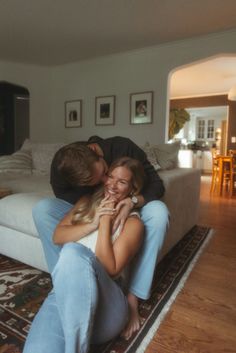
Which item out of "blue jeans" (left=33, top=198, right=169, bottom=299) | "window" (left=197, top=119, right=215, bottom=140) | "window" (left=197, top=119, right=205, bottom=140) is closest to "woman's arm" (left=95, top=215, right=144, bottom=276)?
"blue jeans" (left=33, top=198, right=169, bottom=299)

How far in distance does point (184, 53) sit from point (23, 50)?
2351 mm

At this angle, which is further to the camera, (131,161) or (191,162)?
(191,162)

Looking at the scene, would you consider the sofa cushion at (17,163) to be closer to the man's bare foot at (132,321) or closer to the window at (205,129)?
the man's bare foot at (132,321)

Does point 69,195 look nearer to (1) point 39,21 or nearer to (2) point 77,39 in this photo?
(1) point 39,21

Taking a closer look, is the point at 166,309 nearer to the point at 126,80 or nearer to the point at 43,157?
the point at 43,157

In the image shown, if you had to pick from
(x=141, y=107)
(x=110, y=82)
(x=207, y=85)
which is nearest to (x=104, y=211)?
(x=141, y=107)

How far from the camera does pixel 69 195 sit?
4.42 feet

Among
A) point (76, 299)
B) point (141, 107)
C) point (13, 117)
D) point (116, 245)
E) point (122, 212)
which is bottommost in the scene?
point (76, 299)

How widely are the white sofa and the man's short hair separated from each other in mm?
683

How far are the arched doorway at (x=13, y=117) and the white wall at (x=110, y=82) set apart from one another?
5.7 inches

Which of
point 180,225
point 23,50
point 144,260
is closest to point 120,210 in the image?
point 144,260

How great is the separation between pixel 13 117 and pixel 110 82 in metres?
1.92

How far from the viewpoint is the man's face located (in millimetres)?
1092

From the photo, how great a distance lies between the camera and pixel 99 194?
1.17 m
